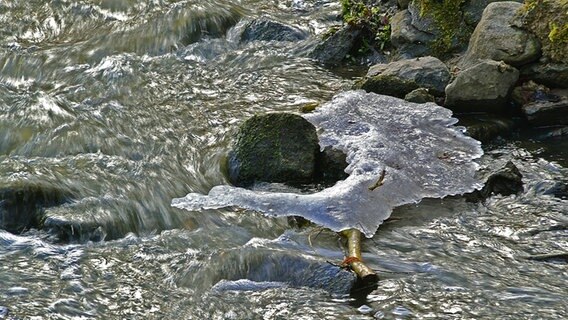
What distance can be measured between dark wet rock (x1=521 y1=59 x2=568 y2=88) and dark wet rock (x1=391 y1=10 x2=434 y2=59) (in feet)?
4.45

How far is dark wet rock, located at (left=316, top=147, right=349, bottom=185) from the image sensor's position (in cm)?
676

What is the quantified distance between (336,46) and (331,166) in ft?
9.49

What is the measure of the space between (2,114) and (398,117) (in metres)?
3.56

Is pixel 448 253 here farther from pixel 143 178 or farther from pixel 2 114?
pixel 2 114

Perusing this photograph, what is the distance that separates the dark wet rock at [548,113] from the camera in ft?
24.6

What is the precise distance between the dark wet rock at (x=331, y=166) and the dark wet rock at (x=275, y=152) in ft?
0.28

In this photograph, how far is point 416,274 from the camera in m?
5.37

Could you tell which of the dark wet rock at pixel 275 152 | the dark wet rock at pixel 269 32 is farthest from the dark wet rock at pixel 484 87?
the dark wet rock at pixel 269 32

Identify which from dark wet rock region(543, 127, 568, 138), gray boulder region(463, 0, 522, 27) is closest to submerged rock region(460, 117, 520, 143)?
dark wet rock region(543, 127, 568, 138)

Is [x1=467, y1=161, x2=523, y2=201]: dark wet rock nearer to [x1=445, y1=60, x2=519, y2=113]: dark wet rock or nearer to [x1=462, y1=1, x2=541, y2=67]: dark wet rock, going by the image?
[x1=445, y1=60, x2=519, y2=113]: dark wet rock

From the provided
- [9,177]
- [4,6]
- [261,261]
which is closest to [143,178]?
[9,177]

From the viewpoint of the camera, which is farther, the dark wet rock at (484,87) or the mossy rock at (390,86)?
the mossy rock at (390,86)

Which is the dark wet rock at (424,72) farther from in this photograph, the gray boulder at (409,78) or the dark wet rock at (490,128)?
the dark wet rock at (490,128)

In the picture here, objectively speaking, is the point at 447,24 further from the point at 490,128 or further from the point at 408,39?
the point at 490,128
